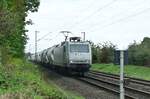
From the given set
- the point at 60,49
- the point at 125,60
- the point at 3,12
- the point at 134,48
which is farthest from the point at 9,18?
the point at 134,48

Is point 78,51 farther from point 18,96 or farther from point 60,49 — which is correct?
point 18,96

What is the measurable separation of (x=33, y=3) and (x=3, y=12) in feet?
84.0

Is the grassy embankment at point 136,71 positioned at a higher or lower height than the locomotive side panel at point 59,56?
lower

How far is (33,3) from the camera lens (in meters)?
46.8

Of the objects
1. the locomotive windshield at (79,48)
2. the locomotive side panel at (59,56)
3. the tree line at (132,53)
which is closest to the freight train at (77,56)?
the locomotive windshield at (79,48)

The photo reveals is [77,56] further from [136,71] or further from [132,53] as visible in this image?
[132,53]

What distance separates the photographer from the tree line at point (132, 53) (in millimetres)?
67006

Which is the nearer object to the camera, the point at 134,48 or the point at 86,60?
the point at 86,60

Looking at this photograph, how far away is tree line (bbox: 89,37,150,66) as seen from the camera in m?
67.0

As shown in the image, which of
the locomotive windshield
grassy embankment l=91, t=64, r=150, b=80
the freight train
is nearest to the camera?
the freight train

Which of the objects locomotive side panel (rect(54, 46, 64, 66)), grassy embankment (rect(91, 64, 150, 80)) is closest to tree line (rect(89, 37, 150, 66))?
grassy embankment (rect(91, 64, 150, 80))

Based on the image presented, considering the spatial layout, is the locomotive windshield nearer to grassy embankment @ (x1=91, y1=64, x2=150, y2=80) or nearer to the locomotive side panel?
the locomotive side panel

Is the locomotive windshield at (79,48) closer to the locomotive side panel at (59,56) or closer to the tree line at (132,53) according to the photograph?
the locomotive side panel at (59,56)

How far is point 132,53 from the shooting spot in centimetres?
7012
